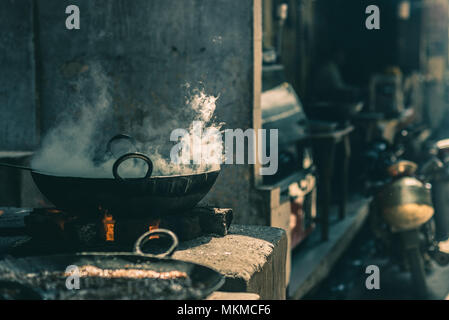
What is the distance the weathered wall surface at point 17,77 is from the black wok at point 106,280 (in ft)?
7.52

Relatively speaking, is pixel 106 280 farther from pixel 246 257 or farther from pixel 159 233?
pixel 246 257

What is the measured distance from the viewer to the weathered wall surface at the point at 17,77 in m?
4.46

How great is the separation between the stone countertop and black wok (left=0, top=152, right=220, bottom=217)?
272 mm

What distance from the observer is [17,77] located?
4527 millimetres

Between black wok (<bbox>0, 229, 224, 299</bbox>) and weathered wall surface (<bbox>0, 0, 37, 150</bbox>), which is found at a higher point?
weathered wall surface (<bbox>0, 0, 37, 150</bbox>)

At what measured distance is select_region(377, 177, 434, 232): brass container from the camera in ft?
17.2

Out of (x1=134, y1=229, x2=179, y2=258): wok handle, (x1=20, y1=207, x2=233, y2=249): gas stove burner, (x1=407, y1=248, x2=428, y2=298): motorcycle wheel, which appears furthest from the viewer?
(x1=407, y1=248, x2=428, y2=298): motorcycle wheel

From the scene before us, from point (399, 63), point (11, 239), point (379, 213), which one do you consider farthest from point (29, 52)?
point (399, 63)

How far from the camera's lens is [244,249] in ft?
9.73

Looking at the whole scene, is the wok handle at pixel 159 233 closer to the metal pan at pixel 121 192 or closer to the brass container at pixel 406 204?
the metal pan at pixel 121 192

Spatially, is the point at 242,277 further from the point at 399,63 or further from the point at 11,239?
the point at 399,63

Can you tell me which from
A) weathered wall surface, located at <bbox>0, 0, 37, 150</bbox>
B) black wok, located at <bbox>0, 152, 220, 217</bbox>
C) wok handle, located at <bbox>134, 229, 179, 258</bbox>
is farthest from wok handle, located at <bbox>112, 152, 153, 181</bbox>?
weathered wall surface, located at <bbox>0, 0, 37, 150</bbox>

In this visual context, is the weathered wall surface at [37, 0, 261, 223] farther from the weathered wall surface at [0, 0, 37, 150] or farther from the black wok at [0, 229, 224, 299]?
the black wok at [0, 229, 224, 299]

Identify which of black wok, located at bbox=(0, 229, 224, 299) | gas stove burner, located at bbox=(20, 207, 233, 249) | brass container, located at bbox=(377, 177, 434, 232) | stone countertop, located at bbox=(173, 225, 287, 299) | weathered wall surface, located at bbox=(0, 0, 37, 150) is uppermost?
weathered wall surface, located at bbox=(0, 0, 37, 150)
